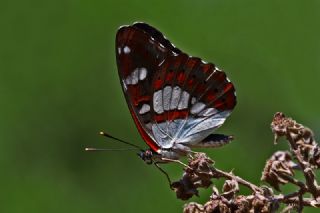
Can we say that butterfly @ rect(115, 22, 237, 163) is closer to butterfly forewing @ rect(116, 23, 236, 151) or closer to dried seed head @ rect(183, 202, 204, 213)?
butterfly forewing @ rect(116, 23, 236, 151)

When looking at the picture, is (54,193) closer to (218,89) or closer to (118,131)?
(118,131)

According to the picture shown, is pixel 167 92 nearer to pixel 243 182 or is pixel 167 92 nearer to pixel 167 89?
pixel 167 89

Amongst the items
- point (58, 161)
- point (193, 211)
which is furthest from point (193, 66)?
point (58, 161)

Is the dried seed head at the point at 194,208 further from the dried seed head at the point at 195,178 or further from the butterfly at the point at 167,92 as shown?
the butterfly at the point at 167,92

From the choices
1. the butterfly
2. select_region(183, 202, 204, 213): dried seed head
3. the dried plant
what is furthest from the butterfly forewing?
select_region(183, 202, 204, 213): dried seed head

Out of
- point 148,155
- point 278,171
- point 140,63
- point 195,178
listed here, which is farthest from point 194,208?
point 140,63

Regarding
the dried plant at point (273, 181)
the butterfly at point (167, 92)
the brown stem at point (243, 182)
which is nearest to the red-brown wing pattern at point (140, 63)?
the butterfly at point (167, 92)
